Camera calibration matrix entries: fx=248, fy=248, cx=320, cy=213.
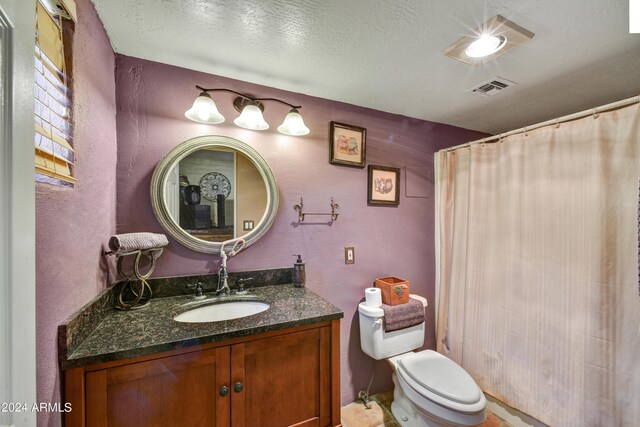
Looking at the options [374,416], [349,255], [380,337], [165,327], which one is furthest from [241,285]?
[374,416]

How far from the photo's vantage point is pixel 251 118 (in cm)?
137

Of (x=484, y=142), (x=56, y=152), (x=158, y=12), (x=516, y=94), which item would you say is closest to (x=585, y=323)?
(x=484, y=142)

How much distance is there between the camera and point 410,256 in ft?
6.51

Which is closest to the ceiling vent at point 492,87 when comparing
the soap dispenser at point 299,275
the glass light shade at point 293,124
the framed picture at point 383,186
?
the framed picture at point 383,186

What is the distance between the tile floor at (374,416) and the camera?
1567 millimetres

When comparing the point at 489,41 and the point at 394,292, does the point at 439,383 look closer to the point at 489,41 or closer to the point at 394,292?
the point at 394,292

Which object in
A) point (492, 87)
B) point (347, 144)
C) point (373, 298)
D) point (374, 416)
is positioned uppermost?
point (492, 87)

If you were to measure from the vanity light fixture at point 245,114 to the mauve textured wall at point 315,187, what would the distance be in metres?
0.06

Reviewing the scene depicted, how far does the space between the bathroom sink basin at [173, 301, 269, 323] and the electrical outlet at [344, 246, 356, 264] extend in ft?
2.20

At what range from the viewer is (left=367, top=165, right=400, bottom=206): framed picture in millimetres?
1819

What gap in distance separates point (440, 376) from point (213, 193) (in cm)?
162

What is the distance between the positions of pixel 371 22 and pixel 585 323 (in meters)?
1.79

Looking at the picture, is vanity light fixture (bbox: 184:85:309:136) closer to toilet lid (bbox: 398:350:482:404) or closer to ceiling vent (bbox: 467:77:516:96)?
ceiling vent (bbox: 467:77:516:96)

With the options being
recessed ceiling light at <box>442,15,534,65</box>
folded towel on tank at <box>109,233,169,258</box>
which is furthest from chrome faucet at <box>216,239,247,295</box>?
recessed ceiling light at <box>442,15,534,65</box>
